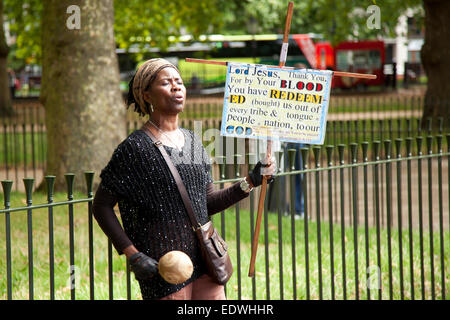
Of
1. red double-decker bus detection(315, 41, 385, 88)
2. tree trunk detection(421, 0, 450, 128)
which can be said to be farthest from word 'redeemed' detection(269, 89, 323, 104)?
red double-decker bus detection(315, 41, 385, 88)

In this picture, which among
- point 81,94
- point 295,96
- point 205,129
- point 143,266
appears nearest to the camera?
point 143,266

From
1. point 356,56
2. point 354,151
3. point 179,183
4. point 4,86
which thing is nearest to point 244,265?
point 354,151

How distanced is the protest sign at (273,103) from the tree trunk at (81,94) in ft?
18.4

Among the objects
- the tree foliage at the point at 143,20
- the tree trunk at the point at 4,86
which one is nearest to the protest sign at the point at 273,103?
the tree foliage at the point at 143,20

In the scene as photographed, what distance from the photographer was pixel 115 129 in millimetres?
9055

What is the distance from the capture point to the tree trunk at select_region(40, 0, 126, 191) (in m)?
8.77

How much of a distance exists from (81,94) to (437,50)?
9.97 meters

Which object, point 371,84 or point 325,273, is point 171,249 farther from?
point 371,84

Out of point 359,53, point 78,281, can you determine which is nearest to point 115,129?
point 78,281

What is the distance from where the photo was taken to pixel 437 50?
16.5 meters

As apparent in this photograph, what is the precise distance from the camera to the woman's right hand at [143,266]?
296cm

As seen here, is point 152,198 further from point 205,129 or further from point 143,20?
point 143,20
